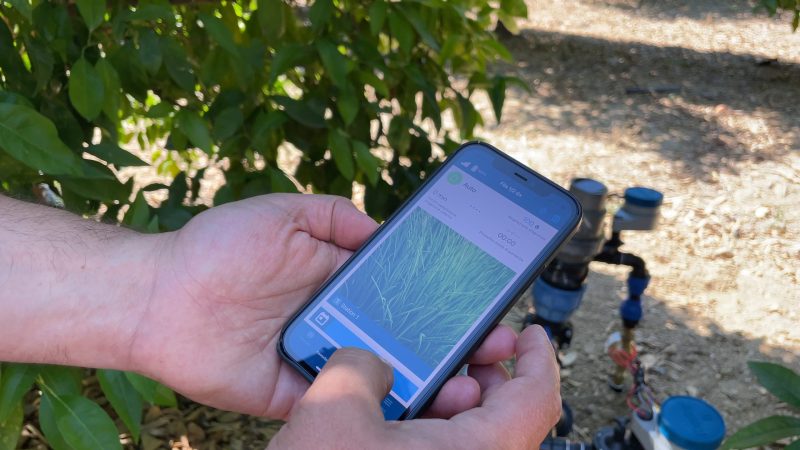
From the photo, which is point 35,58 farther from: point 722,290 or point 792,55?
point 792,55

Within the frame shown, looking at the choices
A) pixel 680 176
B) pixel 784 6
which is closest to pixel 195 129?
pixel 784 6

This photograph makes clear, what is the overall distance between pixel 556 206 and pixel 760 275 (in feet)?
6.34

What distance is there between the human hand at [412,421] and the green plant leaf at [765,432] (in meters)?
0.34

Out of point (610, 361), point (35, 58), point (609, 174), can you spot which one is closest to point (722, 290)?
point (610, 361)

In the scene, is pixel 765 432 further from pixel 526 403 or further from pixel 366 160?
pixel 366 160

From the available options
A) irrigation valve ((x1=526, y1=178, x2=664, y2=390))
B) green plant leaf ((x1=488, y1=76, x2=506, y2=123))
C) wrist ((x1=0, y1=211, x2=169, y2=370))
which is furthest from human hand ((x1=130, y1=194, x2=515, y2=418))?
irrigation valve ((x1=526, y1=178, x2=664, y2=390))

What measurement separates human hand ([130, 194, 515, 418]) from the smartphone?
4 cm

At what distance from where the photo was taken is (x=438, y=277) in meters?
1.16

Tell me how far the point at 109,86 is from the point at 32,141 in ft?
1.04

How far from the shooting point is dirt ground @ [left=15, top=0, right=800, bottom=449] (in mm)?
2215

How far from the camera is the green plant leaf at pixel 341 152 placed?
4.67 feet

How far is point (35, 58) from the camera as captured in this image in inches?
48.0

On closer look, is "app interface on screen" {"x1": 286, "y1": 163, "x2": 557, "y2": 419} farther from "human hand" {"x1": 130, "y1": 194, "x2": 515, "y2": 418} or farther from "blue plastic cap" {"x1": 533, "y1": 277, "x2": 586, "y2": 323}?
"blue plastic cap" {"x1": 533, "y1": 277, "x2": 586, "y2": 323}

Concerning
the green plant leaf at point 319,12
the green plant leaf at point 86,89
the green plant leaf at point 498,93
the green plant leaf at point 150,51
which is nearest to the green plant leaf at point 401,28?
the green plant leaf at point 319,12
